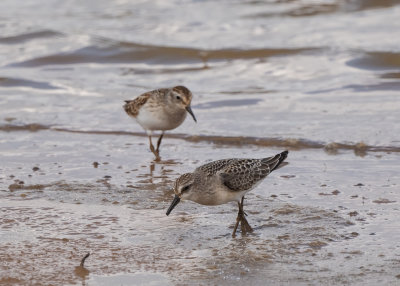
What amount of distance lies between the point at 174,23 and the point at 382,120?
8309 mm

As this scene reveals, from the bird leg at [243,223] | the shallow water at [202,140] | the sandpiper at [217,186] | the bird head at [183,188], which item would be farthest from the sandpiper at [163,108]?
the bird leg at [243,223]

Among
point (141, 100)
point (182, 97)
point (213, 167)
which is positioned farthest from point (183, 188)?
point (141, 100)

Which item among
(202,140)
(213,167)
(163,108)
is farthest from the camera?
(202,140)

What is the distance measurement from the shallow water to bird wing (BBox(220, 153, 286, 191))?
0.39m

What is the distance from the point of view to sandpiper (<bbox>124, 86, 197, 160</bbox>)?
923 cm

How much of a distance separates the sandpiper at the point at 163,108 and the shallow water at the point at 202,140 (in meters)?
0.37

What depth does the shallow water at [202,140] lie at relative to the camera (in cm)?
596

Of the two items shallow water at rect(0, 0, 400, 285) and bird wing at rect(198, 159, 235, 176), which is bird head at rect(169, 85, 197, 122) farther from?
bird wing at rect(198, 159, 235, 176)

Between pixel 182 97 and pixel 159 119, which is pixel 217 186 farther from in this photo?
pixel 159 119

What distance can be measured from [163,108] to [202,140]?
0.92 metres

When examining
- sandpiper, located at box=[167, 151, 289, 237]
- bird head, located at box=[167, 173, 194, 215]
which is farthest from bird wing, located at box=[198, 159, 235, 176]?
bird head, located at box=[167, 173, 194, 215]

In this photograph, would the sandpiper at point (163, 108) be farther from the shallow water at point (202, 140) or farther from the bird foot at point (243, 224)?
the bird foot at point (243, 224)

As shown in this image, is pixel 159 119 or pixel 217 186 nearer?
pixel 217 186

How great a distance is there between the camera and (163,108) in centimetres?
939
